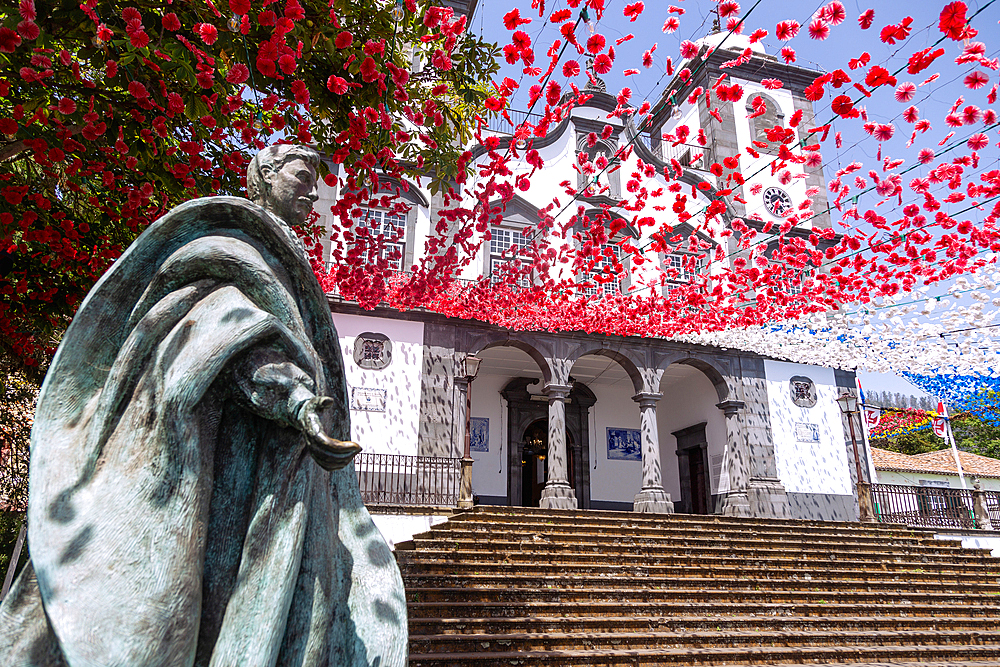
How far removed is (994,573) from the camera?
10.3 meters

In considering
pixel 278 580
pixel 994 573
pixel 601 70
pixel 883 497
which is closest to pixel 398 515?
pixel 601 70

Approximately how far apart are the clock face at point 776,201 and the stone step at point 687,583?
988 cm

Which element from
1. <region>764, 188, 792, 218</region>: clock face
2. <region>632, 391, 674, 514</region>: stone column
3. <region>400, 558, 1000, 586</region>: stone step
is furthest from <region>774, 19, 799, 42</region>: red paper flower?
<region>764, 188, 792, 218</region>: clock face

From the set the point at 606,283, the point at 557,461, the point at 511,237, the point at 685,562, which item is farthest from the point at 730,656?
the point at 511,237

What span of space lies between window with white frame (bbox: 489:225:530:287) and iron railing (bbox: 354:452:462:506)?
442 centimetres

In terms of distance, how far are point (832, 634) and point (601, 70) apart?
673 centimetres

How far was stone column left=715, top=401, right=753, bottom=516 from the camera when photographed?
13.0m

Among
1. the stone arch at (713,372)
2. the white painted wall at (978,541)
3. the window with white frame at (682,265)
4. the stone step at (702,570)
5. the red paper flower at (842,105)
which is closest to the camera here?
the red paper flower at (842,105)

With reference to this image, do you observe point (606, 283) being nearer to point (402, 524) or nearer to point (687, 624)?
point (402, 524)

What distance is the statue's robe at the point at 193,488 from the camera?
115cm

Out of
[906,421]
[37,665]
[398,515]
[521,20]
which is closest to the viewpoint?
[37,665]

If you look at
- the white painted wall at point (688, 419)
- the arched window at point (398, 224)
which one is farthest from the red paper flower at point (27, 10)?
the white painted wall at point (688, 419)

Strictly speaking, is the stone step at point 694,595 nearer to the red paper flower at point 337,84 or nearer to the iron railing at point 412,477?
the iron railing at point 412,477

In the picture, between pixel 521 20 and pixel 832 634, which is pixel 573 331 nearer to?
pixel 832 634
